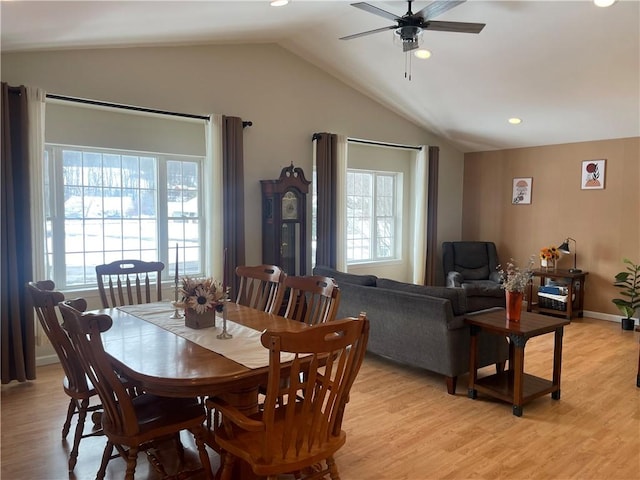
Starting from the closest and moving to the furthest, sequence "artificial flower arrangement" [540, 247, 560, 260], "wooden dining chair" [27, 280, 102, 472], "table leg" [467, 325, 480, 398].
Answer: "wooden dining chair" [27, 280, 102, 472]
"table leg" [467, 325, 480, 398]
"artificial flower arrangement" [540, 247, 560, 260]

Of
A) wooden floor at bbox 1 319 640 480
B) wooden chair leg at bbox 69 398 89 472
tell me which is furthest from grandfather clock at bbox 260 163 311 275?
wooden chair leg at bbox 69 398 89 472

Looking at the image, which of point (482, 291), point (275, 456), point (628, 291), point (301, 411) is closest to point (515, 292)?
point (482, 291)

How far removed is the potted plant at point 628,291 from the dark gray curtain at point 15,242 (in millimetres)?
6200

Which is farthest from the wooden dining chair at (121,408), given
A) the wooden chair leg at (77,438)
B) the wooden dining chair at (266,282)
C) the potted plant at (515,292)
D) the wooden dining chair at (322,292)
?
the potted plant at (515,292)

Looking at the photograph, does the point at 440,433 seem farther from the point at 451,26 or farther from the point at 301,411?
the point at 451,26

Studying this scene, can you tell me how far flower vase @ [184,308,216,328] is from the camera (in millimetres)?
2672

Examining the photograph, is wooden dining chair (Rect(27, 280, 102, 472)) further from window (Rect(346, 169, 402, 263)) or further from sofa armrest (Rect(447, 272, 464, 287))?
sofa armrest (Rect(447, 272, 464, 287))

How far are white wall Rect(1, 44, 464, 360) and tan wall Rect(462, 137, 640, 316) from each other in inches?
59.0

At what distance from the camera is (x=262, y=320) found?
288 cm

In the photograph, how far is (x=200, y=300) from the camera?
8.43 feet

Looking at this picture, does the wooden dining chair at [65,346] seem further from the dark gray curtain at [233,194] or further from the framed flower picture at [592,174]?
the framed flower picture at [592,174]

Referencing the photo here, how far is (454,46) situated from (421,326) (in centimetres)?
284

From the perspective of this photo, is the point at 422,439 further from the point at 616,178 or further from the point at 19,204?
the point at 616,178

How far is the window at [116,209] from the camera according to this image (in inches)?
176
